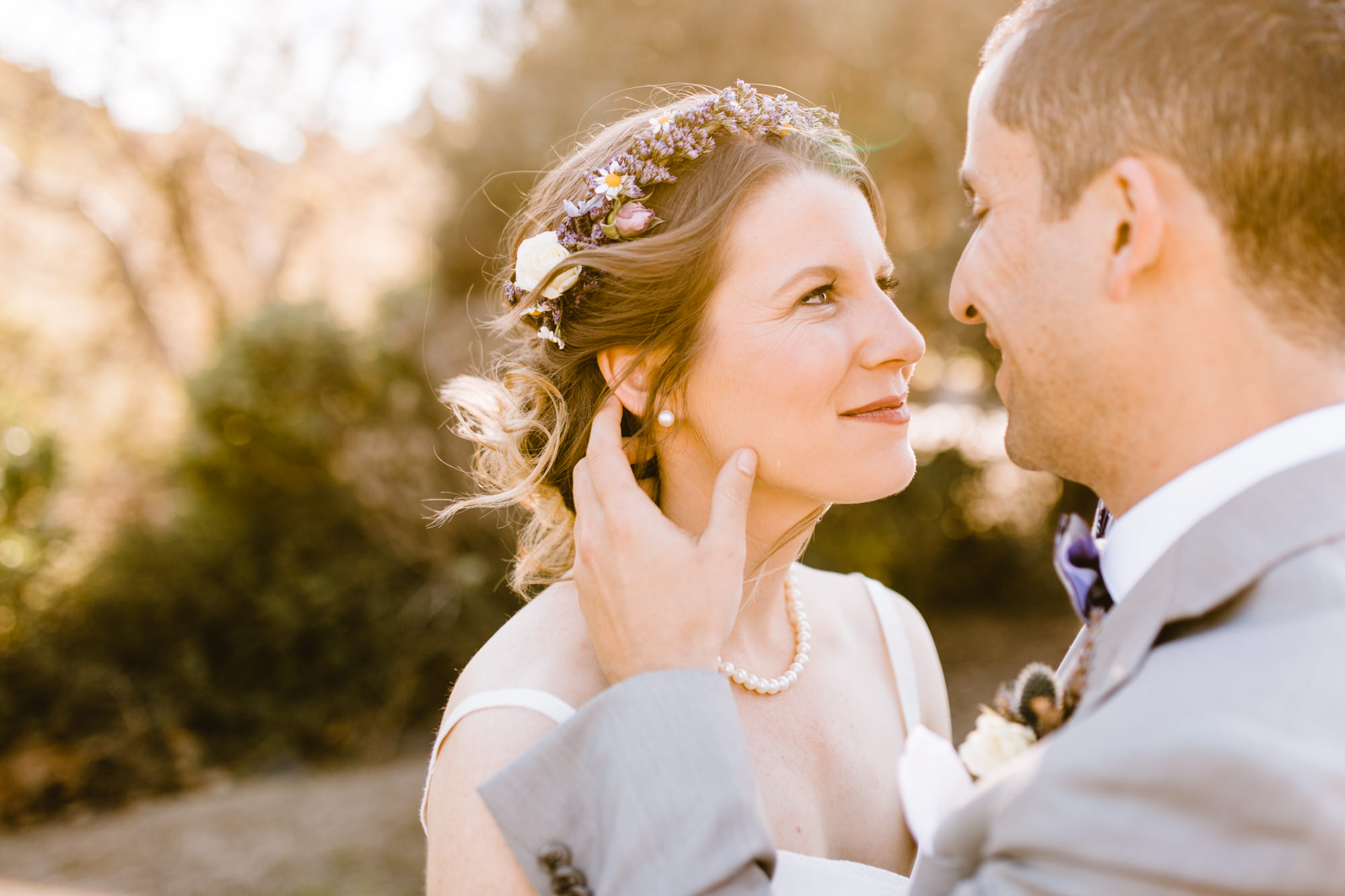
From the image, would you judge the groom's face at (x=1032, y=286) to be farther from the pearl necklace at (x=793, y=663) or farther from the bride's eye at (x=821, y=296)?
the pearl necklace at (x=793, y=663)

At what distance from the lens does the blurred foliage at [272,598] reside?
7973 millimetres

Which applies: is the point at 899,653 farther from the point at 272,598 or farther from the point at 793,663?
the point at 272,598

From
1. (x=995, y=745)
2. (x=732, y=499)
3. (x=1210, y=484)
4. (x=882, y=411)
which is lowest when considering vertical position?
(x=995, y=745)

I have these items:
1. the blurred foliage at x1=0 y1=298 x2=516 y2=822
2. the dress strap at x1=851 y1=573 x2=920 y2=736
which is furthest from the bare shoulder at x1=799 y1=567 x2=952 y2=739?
the blurred foliage at x1=0 y1=298 x2=516 y2=822

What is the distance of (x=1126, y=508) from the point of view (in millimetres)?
1615

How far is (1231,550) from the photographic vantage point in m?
1.29

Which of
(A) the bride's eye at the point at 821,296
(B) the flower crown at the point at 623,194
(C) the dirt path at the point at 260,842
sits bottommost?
(A) the bride's eye at the point at 821,296

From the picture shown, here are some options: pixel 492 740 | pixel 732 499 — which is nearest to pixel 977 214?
pixel 732 499

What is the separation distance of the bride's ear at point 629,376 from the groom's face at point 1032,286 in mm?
953

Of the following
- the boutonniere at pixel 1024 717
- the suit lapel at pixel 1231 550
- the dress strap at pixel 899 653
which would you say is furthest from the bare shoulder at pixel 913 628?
the suit lapel at pixel 1231 550

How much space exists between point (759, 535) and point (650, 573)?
70 cm

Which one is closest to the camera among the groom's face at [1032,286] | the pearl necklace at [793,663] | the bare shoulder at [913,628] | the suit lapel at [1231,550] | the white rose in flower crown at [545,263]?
the suit lapel at [1231,550]

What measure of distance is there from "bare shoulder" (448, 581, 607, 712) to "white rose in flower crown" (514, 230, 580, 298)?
0.85 meters

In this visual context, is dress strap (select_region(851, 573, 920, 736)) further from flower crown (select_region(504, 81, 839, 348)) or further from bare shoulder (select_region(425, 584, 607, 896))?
flower crown (select_region(504, 81, 839, 348))
